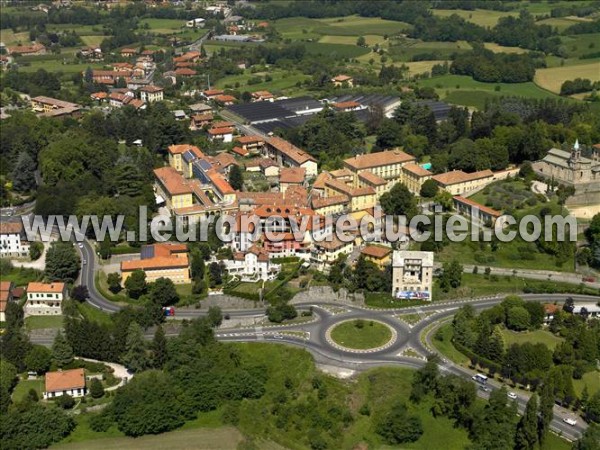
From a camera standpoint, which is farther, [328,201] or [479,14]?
[479,14]

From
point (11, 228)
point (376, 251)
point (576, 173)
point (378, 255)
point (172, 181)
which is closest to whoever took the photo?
point (378, 255)

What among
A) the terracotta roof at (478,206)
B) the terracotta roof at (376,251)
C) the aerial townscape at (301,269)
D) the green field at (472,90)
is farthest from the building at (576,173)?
the green field at (472,90)

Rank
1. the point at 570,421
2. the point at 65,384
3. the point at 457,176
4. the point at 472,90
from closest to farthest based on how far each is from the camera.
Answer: the point at 570,421
the point at 65,384
the point at 457,176
the point at 472,90

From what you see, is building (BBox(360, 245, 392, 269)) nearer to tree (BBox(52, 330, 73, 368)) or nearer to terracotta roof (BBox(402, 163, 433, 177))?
terracotta roof (BBox(402, 163, 433, 177))

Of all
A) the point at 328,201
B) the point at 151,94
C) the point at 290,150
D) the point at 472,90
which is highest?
the point at 151,94

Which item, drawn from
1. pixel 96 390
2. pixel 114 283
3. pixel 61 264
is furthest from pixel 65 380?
pixel 61 264

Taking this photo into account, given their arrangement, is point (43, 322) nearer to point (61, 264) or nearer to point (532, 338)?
point (61, 264)

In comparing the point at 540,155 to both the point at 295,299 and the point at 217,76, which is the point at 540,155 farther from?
the point at 217,76

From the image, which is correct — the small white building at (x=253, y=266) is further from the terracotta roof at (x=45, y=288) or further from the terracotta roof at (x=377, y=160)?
the terracotta roof at (x=377, y=160)
